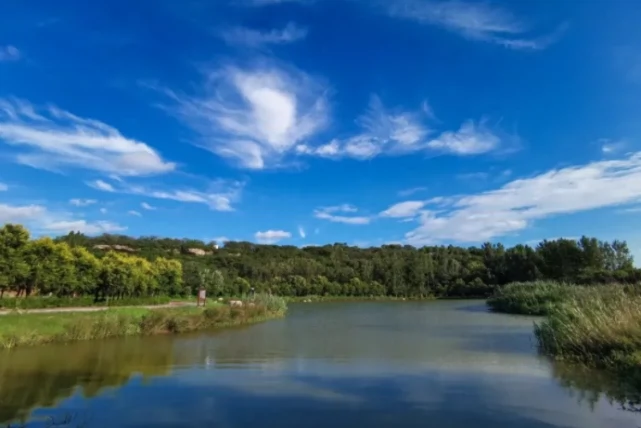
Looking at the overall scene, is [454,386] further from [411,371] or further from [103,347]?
[103,347]

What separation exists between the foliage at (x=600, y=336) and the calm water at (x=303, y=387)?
0.72 meters

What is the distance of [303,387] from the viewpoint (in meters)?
11.1

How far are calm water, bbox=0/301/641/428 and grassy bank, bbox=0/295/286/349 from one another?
1.07 metres

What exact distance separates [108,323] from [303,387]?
528 inches

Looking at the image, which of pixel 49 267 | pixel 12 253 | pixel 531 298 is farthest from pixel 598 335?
pixel 49 267

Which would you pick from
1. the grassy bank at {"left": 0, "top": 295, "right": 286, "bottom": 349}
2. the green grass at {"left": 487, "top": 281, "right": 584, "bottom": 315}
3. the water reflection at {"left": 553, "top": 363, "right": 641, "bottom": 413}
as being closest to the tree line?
the grassy bank at {"left": 0, "top": 295, "right": 286, "bottom": 349}

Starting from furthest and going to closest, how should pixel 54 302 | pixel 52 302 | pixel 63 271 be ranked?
pixel 63 271
pixel 54 302
pixel 52 302

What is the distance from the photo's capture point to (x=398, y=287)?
83688 mm

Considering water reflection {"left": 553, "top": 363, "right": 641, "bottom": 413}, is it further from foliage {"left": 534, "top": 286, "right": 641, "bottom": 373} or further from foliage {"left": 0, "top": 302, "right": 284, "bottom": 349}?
foliage {"left": 0, "top": 302, "right": 284, "bottom": 349}

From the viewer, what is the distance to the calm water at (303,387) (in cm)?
858

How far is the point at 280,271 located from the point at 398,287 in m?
20.3

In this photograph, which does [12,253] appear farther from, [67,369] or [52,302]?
[67,369]

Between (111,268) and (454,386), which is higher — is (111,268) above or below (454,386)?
above

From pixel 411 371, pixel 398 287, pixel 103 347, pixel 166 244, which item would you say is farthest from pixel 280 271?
pixel 411 371
